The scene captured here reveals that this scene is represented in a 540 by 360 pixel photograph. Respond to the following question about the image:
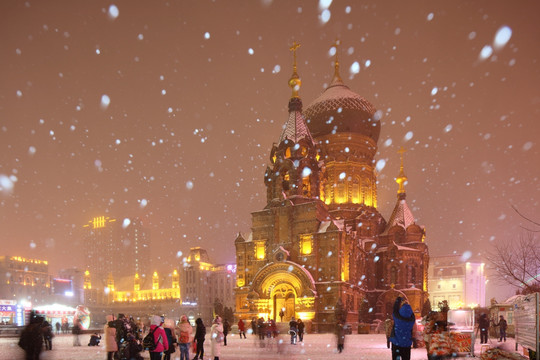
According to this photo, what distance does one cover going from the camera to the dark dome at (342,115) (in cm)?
5044

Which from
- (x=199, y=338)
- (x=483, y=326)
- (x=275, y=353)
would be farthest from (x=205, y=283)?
(x=199, y=338)

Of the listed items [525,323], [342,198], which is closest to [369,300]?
[342,198]

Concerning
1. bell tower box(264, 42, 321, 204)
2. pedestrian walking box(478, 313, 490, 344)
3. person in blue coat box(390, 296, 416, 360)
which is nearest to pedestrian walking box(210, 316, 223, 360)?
person in blue coat box(390, 296, 416, 360)

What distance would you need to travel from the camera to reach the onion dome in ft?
165

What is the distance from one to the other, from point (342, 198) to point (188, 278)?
52787 millimetres

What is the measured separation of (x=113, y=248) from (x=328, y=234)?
16714 cm

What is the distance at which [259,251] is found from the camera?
42.6 m

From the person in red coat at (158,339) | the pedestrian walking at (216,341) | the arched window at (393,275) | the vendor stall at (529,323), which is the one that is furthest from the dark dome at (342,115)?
the person in red coat at (158,339)

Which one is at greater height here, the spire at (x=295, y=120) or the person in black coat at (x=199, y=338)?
the spire at (x=295, y=120)

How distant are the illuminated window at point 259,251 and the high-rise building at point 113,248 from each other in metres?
158

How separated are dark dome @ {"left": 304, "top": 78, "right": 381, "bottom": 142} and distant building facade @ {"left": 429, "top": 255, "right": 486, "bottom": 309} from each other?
61.5 m

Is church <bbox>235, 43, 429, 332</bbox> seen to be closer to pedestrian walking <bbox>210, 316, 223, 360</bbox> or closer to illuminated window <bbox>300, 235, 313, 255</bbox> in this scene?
illuminated window <bbox>300, 235, 313, 255</bbox>

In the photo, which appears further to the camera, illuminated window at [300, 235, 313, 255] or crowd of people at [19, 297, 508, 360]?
illuminated window at [300, 235, 313, 255]

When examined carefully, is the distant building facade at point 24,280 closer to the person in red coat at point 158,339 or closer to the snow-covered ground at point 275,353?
the snow-covered ground at point 275,353
